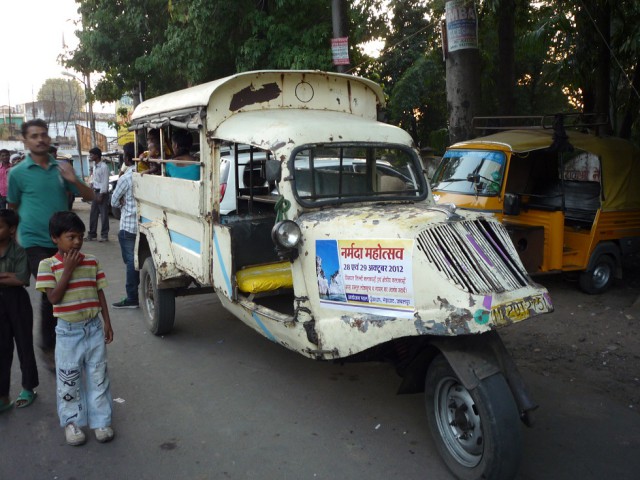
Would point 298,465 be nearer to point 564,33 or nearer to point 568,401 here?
point 568,401

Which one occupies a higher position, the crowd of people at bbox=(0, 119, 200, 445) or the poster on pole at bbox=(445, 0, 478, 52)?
the poster on pole at bbox=(445, 0, 478, 52)

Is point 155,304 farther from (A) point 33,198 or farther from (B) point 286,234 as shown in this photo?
(B) point 286,234

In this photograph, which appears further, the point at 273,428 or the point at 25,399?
the point at 25,399

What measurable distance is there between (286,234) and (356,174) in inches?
38.1

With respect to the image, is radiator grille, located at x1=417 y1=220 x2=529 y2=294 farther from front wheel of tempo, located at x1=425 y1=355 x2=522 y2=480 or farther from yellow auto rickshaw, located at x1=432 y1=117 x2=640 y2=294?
yellow auto rickshaw, located at x1=432 y1=117 x2=640 y2=294

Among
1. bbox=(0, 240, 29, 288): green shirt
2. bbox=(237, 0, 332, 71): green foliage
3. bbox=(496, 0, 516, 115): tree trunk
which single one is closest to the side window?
bbox=(0, 240, 29, 288): green shirt

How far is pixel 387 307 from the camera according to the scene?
10.8 ft

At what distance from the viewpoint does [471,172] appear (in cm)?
766

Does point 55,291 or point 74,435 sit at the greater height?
point 55,291

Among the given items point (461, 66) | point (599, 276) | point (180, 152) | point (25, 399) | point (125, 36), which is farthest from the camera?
point (125, 36)

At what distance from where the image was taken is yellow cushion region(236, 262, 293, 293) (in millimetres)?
4391

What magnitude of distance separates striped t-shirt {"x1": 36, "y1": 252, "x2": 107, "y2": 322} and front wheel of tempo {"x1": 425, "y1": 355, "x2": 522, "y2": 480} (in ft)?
7.18

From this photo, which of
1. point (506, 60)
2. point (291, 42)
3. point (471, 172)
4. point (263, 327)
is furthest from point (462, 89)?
point (263, 327)

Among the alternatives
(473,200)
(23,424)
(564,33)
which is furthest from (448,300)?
(564,33)
